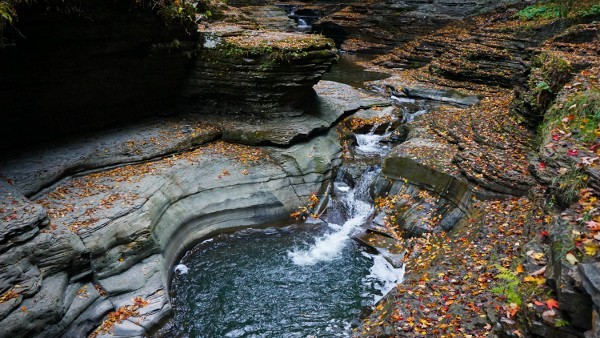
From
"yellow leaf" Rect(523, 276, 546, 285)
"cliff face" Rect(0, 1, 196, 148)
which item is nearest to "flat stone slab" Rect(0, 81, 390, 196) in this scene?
"cliff face" Rect(0, 1, 196, 148)

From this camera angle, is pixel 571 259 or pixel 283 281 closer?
pixel 571 259

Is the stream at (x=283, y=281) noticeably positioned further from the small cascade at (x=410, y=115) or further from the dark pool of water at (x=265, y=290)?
the small cascade at (x=410, y=115)

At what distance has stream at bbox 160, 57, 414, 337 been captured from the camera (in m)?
8.21

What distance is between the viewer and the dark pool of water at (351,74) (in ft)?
72.2

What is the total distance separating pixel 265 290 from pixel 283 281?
Answer: 50 cm

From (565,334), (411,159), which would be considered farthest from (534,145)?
(565,334)

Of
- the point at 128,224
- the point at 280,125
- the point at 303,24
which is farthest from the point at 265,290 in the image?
the point at 303,24

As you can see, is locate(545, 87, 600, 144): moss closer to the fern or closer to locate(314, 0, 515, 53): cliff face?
the fern

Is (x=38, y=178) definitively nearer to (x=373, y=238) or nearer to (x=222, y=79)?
(x=222, y=79)

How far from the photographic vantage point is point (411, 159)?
11.9m

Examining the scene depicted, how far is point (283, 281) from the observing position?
371 inches

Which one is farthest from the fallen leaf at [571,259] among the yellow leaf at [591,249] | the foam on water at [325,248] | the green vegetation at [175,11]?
the green vegetation at [175,11]

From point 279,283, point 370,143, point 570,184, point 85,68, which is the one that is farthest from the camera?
point 370,143

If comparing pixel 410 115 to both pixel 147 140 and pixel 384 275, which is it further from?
pixel 147 140
